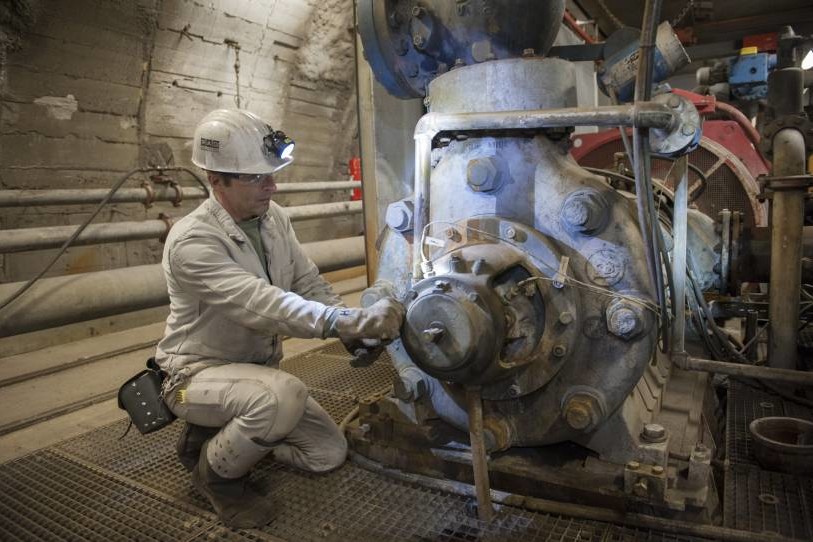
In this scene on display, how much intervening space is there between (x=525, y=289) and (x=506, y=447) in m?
0.57

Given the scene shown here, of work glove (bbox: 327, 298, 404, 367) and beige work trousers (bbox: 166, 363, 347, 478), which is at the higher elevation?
work glove (bbox: 327, 298, 404, 367)

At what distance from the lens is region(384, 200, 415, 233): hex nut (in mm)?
2230

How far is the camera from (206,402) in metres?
2.20

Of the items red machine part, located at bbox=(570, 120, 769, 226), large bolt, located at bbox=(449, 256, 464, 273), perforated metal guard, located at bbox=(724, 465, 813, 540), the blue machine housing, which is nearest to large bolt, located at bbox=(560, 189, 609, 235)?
large bolt, located at bbox=(449, 256, 464, 273)

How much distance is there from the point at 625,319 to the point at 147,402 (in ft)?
5.71

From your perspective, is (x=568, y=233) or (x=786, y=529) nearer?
(x=786, y=529)

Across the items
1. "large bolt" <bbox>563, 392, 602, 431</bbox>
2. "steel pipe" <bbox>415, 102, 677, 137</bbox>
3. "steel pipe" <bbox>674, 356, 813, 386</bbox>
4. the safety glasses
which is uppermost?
"steel pipe" <bbox>415, 102, 677, 137</bbox>

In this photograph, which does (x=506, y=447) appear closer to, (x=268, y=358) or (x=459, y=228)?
(x=459, y=228)

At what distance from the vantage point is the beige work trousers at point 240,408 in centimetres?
213

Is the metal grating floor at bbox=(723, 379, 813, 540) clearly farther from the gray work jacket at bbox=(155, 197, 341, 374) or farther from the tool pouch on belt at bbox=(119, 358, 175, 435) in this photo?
the tool pouch on belt at bbox=(119, 358, 175, 435)

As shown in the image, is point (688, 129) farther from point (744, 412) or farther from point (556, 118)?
point (744, 412)

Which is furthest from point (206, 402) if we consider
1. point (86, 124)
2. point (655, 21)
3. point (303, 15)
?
point (303, 15)

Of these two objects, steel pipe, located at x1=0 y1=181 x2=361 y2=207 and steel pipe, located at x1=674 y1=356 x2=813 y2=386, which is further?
steel pipe, located at x1=0 y1=181 x2=361 y2=207

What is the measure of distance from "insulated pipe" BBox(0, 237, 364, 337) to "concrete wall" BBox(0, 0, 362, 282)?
93 cm
